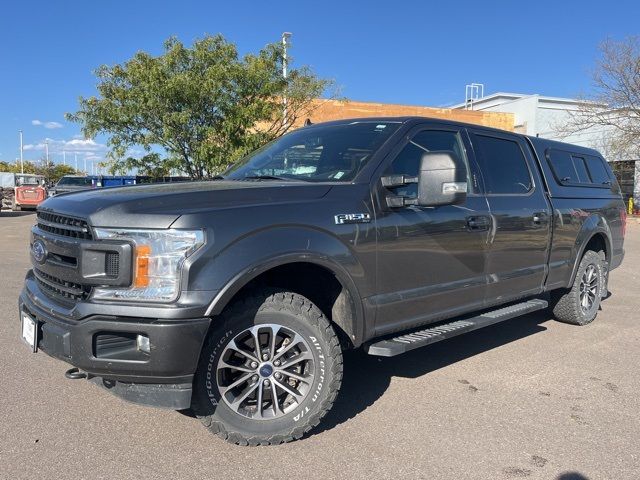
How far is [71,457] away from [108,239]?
1.25 m

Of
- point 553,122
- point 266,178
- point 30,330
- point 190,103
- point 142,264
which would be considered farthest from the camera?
point 553,122

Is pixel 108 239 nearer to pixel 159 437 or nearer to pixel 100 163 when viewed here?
pixel 159 437

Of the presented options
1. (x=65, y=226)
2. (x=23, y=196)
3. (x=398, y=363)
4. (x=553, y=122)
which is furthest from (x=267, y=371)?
(x=553, y=122)

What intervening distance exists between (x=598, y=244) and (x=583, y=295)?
71 cm

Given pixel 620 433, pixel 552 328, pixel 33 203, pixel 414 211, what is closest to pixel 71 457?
pixel 414 211

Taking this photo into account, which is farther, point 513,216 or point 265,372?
point 513,216

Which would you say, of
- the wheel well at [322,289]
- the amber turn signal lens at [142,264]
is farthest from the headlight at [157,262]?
the wheel well at [322,289]

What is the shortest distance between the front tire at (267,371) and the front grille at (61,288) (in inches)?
27.9

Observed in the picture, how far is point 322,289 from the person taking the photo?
3438 mm

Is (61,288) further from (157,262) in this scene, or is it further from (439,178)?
(439,178)

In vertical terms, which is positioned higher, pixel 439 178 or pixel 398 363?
pixel 439 178

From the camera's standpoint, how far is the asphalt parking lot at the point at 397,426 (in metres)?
2.86

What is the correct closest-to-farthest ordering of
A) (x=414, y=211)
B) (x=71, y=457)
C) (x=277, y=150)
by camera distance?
(x=71, y=457)
(x=414, y=211)
(x=277, y=150)

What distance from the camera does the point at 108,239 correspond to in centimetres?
267
